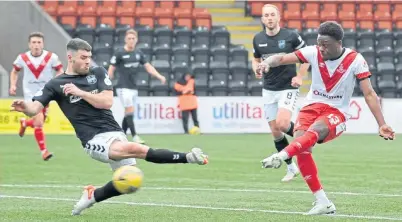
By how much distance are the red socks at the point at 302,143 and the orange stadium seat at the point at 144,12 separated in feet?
→ 80.6

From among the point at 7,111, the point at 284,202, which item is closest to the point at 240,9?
the point at 7,111

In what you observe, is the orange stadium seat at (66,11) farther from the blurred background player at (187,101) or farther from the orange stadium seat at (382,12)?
the orange stadium seat at (382,12)

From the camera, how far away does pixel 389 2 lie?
35469 mm

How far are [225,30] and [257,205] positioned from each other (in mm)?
22404

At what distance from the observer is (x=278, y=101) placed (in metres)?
14.0

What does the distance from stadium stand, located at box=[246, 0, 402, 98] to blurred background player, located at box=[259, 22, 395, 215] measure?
817 inches

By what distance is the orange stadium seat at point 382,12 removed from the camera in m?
34.2

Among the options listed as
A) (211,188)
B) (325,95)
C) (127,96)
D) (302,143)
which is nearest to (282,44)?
(211,188)

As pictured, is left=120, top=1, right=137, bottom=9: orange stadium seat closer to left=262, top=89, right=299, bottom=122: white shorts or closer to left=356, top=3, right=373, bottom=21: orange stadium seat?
left=356, top=3, right=373, bottom=21: orange stadium seat

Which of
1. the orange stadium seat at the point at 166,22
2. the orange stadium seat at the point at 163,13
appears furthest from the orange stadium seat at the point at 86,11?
the orange stadium seat at the point at 166,22

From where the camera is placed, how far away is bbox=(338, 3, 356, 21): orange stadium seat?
111 ft

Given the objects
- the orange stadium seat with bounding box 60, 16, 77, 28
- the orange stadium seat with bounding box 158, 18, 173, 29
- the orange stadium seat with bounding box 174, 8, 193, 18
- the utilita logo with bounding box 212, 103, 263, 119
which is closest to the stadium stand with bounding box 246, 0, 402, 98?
the orange stadium seat with bounding box 174, 8, 193, 18

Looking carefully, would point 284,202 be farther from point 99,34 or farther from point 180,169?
point 99,34

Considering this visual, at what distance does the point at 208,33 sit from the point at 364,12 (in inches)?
258
